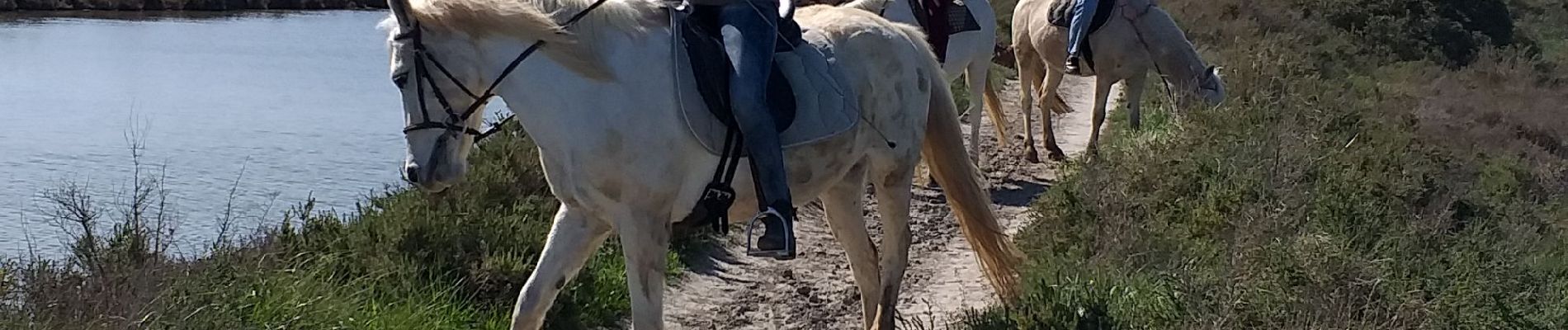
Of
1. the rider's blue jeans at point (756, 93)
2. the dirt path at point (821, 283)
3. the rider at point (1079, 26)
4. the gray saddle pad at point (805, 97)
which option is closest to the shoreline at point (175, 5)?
the rider at point (1079, 26)

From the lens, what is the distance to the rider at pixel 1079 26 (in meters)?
11.5

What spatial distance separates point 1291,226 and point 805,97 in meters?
2.75

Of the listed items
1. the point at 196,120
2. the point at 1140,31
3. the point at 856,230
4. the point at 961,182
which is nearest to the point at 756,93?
the point at 856,230

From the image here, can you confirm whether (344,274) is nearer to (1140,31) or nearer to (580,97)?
(580,97)

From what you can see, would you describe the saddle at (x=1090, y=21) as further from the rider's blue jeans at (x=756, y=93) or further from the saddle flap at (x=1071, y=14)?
the rider's blue jeans at (x=756, y=93)

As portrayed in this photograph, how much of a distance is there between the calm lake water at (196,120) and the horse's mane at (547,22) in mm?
538

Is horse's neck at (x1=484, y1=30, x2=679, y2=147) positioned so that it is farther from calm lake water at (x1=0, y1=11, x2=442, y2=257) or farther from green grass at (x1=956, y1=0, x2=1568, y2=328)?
green grass at (x1=956, y1=0, x2=1568, y2=328)

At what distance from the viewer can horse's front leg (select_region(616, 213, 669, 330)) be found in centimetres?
462

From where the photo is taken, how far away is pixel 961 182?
6.16 meters

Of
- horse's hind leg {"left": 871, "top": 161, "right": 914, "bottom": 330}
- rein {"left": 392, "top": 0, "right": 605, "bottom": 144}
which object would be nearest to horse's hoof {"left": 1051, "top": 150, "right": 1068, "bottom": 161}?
horse's hind leg {"left": 871, "top": 161, "right": 914, "bottom": 330}

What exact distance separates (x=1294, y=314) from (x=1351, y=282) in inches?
23.9

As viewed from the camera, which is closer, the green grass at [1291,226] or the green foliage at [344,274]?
the green foliage at [344,274]

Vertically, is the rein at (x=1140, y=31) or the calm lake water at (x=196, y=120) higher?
the rein at (x=1140, y=31)

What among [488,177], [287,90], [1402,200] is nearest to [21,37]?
[287,90]
